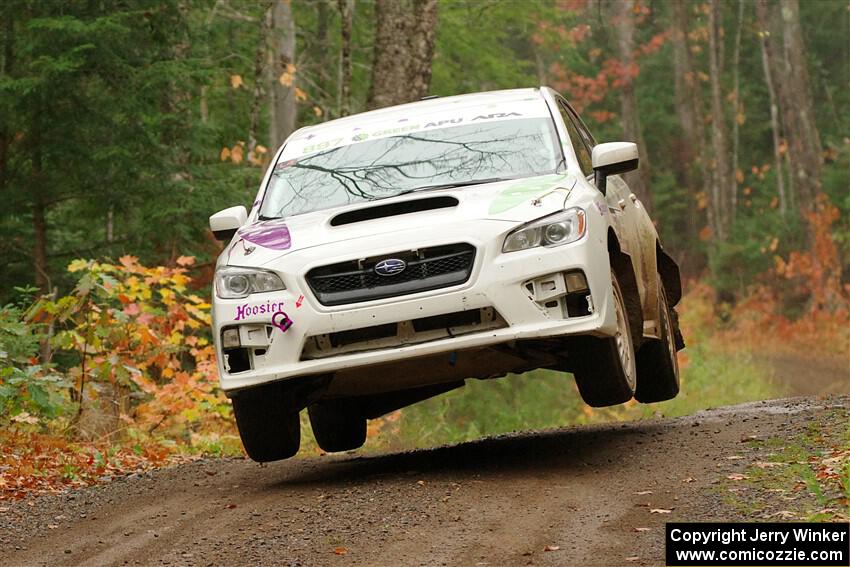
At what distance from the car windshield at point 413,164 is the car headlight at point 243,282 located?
884 mm

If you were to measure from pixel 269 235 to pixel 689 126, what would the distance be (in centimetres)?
3760

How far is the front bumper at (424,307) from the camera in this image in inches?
285

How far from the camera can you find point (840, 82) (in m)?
47.7

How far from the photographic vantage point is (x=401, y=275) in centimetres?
735

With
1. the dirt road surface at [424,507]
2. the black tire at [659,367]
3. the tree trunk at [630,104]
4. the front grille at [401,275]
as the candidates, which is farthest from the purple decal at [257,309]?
the tree trunk at [630,104]

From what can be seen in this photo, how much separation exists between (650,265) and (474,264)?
291cm

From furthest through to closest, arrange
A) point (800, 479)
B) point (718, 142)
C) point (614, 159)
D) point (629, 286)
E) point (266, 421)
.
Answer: point (718, 142) → point (629, 286) → point (614, 159) → point (266, 421) → point (800, 479)

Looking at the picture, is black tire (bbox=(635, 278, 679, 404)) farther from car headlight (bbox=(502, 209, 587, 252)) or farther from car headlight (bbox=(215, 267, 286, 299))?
car headlight (bbox=(215, 267, 286, 299))

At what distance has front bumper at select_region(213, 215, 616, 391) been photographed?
23.8 ft

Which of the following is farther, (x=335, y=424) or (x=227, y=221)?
(x=335, y=424)

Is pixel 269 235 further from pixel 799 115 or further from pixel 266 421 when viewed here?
pixel 799 115

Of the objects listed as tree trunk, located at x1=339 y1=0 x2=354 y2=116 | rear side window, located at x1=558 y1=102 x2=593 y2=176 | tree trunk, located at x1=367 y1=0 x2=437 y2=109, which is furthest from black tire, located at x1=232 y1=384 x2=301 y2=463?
tree trunk, located at x1=339 y1=0 x2=354 y2=116

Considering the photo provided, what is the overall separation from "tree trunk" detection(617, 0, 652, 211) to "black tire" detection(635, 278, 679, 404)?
20931mm

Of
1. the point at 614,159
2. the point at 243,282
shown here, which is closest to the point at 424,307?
the point at 243,282
